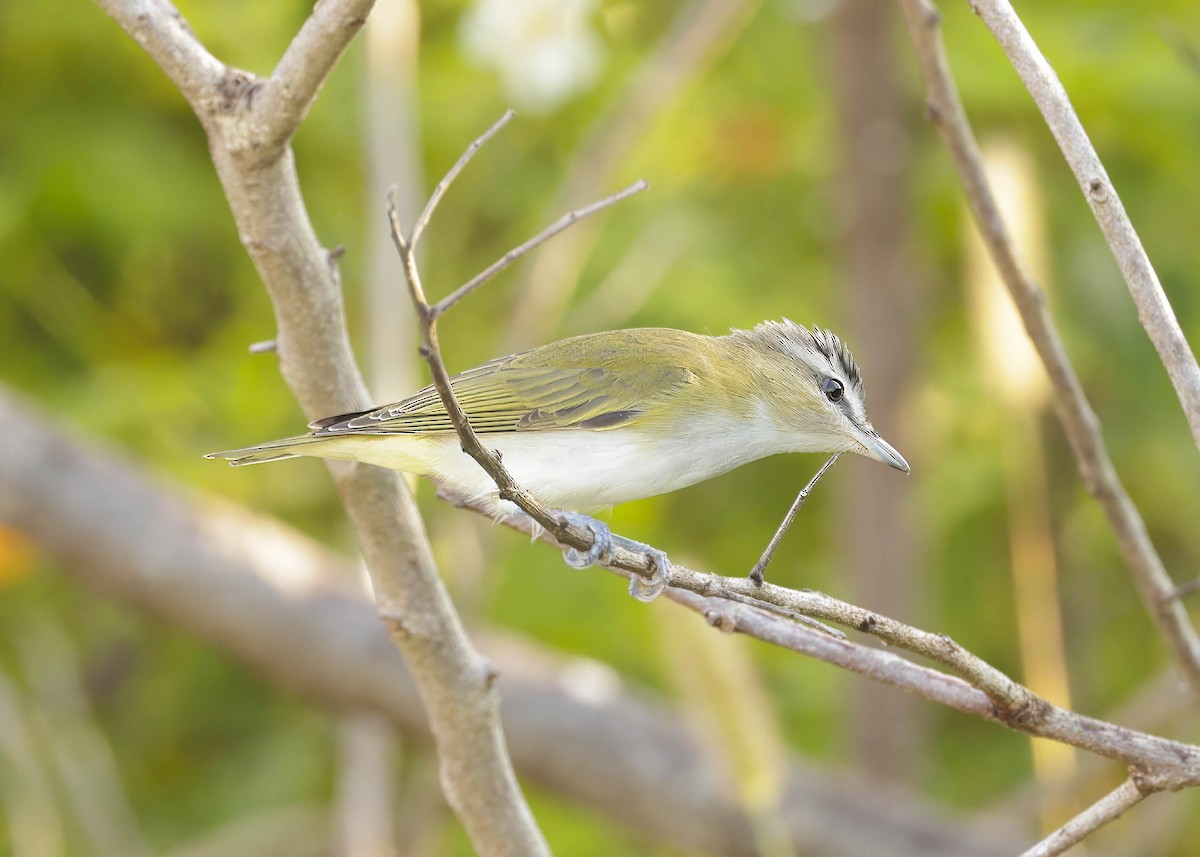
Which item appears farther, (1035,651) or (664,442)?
(1035,651)

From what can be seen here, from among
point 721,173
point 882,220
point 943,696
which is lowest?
point 943,696

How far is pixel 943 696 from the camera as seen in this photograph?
4.74 feet

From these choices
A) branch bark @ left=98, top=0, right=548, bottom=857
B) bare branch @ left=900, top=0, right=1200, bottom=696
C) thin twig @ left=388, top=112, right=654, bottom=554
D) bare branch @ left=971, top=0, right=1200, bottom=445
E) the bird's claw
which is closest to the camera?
thin twig @ left=388, top=112, right=654, bottom=554

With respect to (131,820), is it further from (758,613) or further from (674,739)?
(758,613)

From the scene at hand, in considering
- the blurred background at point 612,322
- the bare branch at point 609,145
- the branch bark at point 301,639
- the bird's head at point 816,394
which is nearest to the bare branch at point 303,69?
the bird's head at point 816,394

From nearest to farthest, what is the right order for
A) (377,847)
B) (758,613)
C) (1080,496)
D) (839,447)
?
(758,613) < (839,447) < (377,847) < (1080,496)

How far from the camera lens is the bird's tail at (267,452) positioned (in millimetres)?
1707

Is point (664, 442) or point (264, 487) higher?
point (264, 487)

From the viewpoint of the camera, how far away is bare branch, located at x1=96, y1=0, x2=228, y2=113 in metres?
1.41

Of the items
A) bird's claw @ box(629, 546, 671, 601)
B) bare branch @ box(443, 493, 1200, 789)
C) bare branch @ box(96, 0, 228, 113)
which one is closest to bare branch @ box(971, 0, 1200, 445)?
bare branch @ box(443, 493, 1200, 789)

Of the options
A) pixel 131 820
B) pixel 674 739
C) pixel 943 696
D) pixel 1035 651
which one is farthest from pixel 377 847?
pixel 943 696

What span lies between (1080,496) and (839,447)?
256 cm

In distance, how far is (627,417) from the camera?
6.01ft

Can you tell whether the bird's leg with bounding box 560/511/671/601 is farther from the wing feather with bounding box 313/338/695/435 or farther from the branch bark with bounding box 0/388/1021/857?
the branch bark with bounding box 0/388/1021/857
